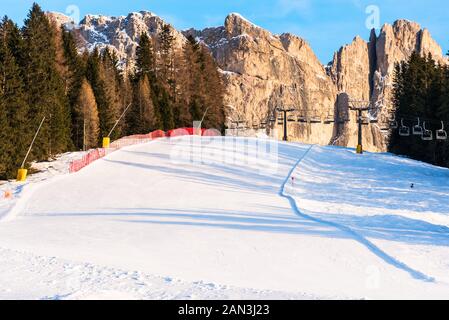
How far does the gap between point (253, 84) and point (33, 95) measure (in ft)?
523

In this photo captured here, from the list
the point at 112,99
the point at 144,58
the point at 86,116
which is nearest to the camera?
the point at 86,116

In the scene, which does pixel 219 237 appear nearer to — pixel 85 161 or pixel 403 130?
pixel 85 161

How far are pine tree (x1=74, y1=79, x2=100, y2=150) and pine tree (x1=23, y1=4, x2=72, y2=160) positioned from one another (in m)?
2.16

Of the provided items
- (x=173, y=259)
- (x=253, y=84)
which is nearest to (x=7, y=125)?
(x=173, y=259)

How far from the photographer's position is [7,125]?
1405 inches

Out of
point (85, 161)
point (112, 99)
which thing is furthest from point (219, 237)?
point (112, 99)

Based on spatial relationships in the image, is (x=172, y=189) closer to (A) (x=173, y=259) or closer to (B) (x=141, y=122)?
(A) (x=173, y=259)

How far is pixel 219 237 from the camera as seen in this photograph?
13.8m

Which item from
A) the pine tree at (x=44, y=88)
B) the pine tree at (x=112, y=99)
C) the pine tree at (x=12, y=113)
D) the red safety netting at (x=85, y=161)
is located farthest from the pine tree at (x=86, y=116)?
the red safety netting at (x=85, y=161)

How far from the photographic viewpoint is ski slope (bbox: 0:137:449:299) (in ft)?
29.1

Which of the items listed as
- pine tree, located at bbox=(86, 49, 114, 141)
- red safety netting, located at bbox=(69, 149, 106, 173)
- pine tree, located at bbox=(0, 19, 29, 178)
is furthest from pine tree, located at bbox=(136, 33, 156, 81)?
red safety netting, located at bbox=(69, 149, 106, 173)

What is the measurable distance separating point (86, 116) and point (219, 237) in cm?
4743

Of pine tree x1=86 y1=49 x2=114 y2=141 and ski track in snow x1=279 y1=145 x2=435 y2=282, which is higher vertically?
pine tree x1=86 y1=49 x2=114 y2=141

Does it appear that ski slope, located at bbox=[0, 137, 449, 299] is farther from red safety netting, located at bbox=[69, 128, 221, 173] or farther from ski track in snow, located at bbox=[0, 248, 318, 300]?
red safety netting, located at bbox=[69, 128, 221, 173]
